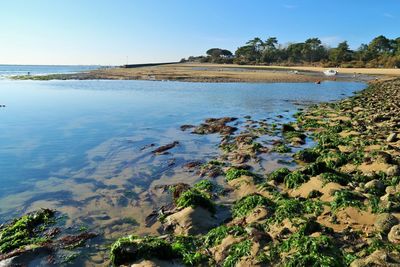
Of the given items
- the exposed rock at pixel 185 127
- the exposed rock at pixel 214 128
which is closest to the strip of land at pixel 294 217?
the exposed rock at pixel 214 128

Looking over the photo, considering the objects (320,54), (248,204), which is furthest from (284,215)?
(320,54)

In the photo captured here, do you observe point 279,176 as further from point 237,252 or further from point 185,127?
point 185,127

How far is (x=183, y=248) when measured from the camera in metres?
5.43

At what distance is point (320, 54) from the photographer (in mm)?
105562

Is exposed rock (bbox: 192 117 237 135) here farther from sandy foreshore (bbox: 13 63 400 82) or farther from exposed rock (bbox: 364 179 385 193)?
sandy foreshore (bbox: 13 63 400 82)

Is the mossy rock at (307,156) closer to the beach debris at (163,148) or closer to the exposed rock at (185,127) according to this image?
the beach debris at (163,148)

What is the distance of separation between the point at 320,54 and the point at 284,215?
4258 inches

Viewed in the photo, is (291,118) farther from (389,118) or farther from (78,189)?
(78,189)

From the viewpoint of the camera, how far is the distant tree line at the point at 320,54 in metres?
83.9

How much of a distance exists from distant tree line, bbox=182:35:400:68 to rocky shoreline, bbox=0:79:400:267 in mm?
76071

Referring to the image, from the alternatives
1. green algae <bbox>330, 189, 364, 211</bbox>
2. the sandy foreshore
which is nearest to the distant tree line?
the sandy foreshore

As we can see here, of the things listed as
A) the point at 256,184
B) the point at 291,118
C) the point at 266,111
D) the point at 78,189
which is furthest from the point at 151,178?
the point at 266,111

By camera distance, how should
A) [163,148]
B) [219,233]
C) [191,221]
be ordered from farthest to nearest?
[163,148] < [191,221] < [219,233]

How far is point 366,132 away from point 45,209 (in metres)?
10.8
